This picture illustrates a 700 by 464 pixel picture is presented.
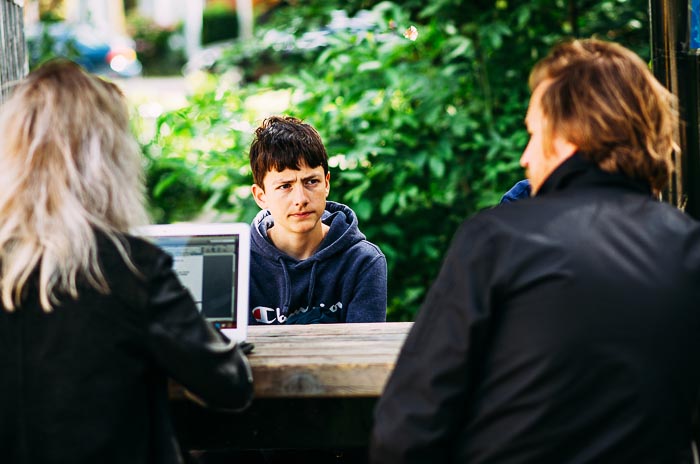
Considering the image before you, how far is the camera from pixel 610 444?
1.79m

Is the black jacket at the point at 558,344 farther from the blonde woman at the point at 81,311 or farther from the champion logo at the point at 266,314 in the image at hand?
the champion logo at the point at 266,314

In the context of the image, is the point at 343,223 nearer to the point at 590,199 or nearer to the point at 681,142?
the point at 681,142

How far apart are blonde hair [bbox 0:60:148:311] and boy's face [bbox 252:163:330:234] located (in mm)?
1125

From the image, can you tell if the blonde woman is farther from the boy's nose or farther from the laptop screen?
the boy's nose

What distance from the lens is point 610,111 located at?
1.94 meters

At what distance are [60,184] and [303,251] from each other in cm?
138

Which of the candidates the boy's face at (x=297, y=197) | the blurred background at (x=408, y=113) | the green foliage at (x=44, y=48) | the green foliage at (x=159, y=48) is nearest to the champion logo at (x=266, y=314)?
the boy's face at (x=297, y=197)

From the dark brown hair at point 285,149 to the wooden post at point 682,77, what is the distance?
1173 mm

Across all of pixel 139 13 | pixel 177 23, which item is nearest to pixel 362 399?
pixel 177 23

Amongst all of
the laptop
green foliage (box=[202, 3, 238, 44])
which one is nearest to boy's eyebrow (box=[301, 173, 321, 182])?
the laptop

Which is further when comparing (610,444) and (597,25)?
(597,25)

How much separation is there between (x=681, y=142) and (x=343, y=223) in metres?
1.17

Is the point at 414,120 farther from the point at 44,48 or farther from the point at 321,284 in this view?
the point at 44,48

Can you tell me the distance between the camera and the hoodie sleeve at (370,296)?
3092 mm
